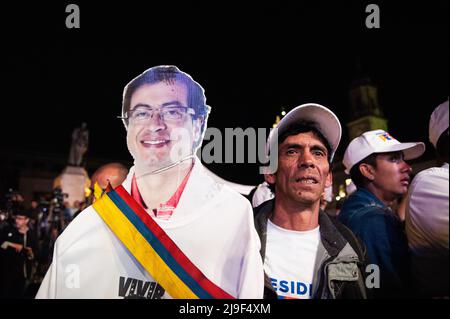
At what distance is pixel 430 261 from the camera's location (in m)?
1.93

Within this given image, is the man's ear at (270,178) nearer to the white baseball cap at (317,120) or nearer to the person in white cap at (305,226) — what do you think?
the person in white cap at (305,226)

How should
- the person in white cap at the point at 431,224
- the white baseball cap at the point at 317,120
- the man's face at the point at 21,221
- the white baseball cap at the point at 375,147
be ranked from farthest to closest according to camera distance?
the man's face at the point at 21,221 < the white baseball cap at the point at 375,147 < the white baseball cap at the point at 317,120 < the person in white cap at the point at 431,224

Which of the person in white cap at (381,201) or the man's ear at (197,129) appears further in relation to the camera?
the man's ear at (197,129)

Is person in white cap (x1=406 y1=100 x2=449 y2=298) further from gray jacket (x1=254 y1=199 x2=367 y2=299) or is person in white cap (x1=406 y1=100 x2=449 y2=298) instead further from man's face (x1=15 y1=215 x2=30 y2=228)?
man's face (x1=15 y1=215 x2=30 y2=228)

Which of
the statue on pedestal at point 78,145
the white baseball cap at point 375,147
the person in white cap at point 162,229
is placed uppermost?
the statue on pedestal at point 78,145

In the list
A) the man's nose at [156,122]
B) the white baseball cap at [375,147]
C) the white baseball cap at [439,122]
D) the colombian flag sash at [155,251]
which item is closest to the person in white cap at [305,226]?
the white baseball cap at [375,147]

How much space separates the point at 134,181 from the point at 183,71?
783 millimetres

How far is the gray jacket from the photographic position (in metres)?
1.97

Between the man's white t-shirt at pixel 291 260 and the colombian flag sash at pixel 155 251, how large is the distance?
0.99 feet

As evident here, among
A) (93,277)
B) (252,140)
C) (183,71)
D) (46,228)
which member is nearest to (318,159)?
(252,140)

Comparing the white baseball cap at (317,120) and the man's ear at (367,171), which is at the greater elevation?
the white baseball cap at (317,120)

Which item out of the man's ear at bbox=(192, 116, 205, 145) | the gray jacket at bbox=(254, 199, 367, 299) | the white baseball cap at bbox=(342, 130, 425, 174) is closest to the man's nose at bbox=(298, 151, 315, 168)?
the gray jacket at bbox=(254, 199, 367, 299)

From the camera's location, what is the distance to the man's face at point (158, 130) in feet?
7.24
